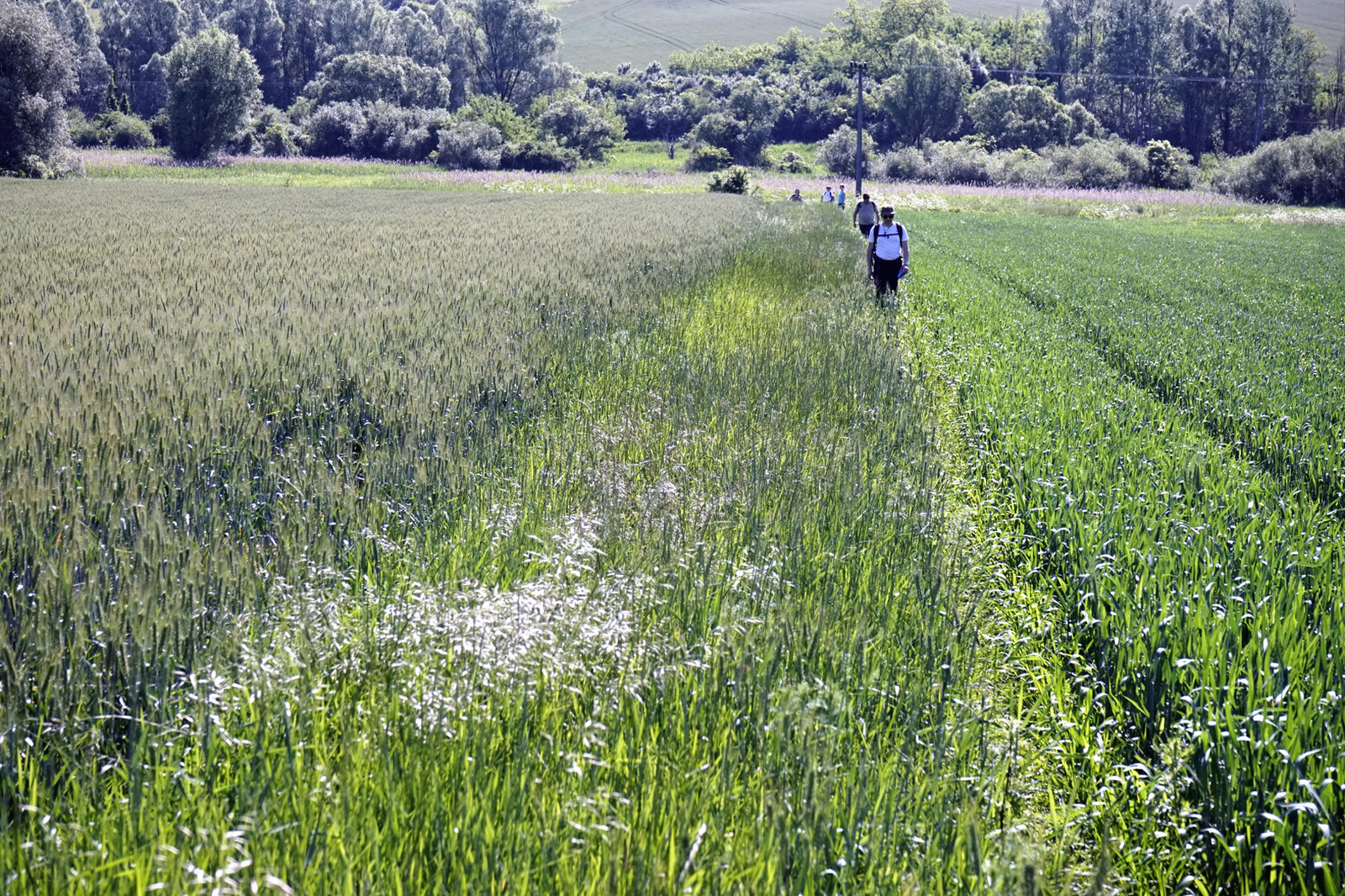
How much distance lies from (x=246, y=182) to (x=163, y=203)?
3100 cm

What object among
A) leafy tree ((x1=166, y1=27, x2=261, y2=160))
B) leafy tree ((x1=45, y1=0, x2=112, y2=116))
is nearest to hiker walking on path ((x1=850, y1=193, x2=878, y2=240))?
leafy tree ((x1=166, y1=27, x2=261, y2=160))

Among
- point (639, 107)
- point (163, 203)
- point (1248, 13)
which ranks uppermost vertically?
point (1248, 13)

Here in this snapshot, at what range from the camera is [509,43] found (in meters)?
118

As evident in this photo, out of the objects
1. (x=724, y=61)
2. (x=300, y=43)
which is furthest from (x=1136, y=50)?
(x=300, y=43)

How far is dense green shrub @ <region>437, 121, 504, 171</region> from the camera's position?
74500 millimetres

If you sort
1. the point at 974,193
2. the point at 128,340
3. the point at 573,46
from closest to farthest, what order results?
1. the point at 128,340
2. the point at 974,193
3. the point at 573,46

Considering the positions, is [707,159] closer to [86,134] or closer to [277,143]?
[277,143]

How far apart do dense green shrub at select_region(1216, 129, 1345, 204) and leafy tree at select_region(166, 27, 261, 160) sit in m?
73.5

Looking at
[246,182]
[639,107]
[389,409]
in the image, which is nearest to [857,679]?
[389,409]

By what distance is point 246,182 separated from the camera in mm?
57531

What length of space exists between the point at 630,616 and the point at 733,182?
2441 inches

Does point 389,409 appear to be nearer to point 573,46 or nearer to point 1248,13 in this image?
point 1248,13

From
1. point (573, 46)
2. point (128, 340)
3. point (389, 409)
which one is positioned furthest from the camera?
point (573, 46)

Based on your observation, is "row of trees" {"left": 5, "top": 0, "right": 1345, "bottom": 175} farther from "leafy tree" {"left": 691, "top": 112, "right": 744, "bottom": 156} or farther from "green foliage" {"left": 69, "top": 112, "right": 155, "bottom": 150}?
"green foliage" {"left": 69, "top": 112, "right": 155, "bottom": 150}
